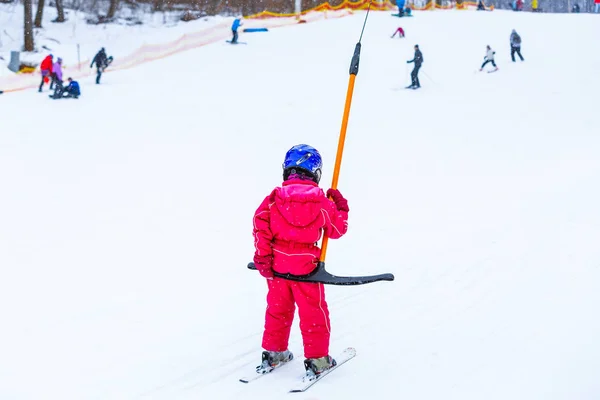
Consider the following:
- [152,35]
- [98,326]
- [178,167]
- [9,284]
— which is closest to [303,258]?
[98,326]

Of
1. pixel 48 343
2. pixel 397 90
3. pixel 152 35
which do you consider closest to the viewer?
pixel 48 343

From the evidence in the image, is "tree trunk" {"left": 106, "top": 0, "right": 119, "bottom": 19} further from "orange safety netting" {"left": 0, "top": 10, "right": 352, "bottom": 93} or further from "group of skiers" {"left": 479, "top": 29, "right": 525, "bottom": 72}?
"group of skiers" {"left": 479, "top": 29, "right": 525, "bottom": 72}

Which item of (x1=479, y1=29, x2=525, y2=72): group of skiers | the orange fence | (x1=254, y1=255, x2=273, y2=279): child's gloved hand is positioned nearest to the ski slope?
(x1=479, y1=29, x2=525, y2=72): group of skiers

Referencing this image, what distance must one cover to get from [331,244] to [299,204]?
4648 millimetres

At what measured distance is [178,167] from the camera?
14.7 metres

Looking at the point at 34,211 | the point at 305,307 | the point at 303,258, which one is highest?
the point at 303,258

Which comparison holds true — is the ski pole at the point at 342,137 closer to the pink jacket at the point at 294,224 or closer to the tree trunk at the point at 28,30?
the pink jacket at the point at 294,224

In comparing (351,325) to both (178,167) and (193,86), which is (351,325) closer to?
(178,167)

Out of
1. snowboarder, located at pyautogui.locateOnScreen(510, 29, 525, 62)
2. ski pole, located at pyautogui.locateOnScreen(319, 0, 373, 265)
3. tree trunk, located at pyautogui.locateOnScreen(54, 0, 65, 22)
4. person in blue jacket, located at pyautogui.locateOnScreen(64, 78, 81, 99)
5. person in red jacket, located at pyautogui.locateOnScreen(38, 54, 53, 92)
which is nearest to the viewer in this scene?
ski pole, located at pyautogui.locateOnScreen(319, 0, 373, 265)

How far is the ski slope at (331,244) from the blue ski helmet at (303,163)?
4.81 ft

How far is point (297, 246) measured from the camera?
4773 mm

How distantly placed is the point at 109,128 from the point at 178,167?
4.89 m

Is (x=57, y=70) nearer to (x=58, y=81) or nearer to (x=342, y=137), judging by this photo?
(x=58, y=81)

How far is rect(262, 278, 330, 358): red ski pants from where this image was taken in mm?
4836
